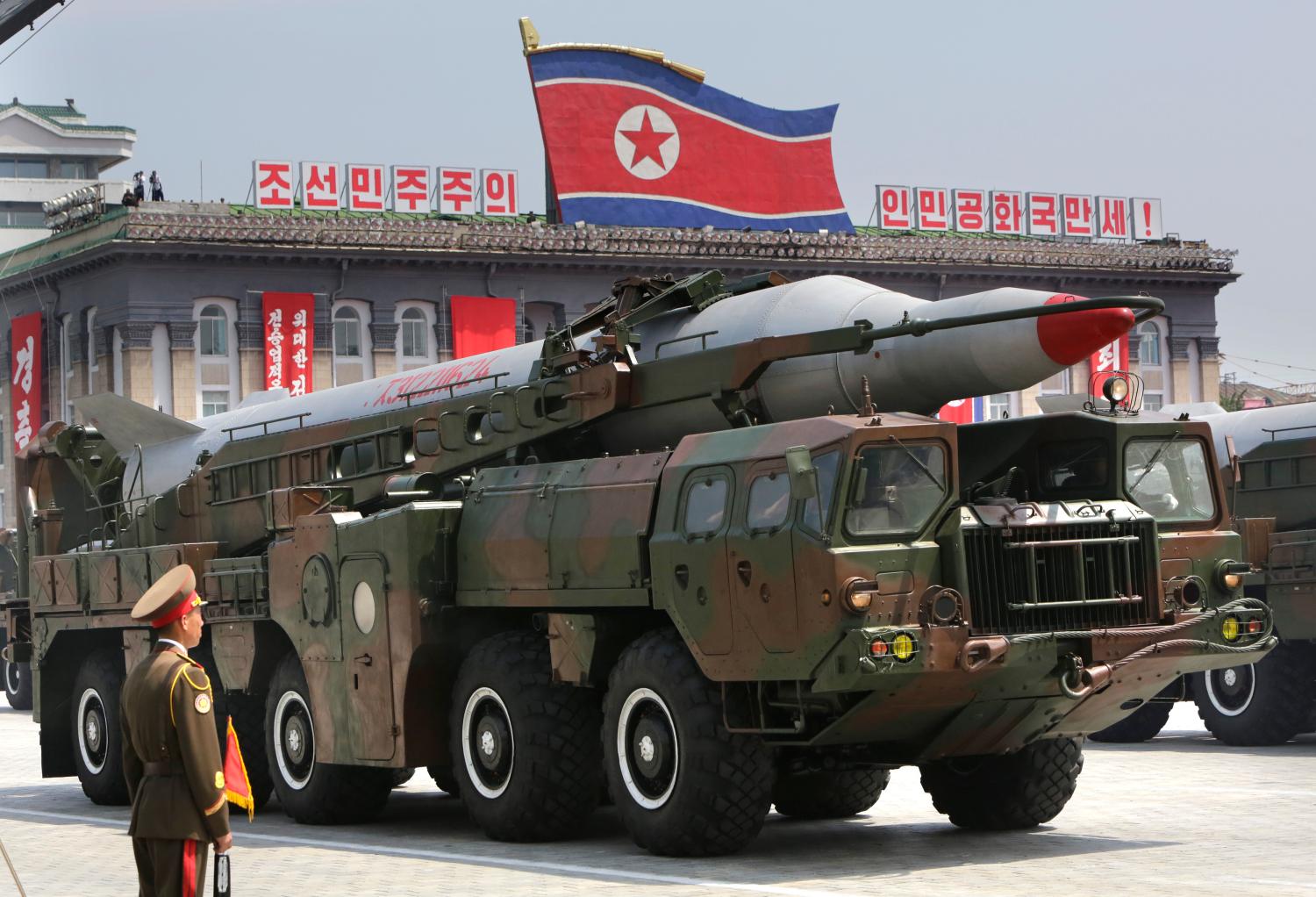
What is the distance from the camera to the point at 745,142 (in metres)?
60.1

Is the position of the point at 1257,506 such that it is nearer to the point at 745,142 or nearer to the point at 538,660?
the point at 538,660

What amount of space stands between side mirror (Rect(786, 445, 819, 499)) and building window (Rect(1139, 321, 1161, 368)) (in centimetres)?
5806

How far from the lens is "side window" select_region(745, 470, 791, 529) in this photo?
12648mm

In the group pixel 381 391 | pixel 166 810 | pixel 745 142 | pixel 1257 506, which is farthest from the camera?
pixel 745 142

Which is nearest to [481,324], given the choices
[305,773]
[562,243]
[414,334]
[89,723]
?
[414,334]

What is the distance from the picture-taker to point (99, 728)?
19094 millimetres

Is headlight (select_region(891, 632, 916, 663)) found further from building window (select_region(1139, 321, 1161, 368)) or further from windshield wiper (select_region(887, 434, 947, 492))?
building window (select_region(1139, 321, 1161, 368))

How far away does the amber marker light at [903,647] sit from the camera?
1221cm

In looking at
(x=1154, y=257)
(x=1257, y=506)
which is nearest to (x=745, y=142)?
(x=1154, y=257)

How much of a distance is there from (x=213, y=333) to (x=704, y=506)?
150ft

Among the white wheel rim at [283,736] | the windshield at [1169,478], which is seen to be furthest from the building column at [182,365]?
the windshield at [1169,478]

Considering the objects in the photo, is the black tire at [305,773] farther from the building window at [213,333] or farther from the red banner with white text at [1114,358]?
the red banner with white text at [1114,358]

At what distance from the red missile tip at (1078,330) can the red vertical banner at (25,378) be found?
4901cm

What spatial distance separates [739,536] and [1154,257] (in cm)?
5666
